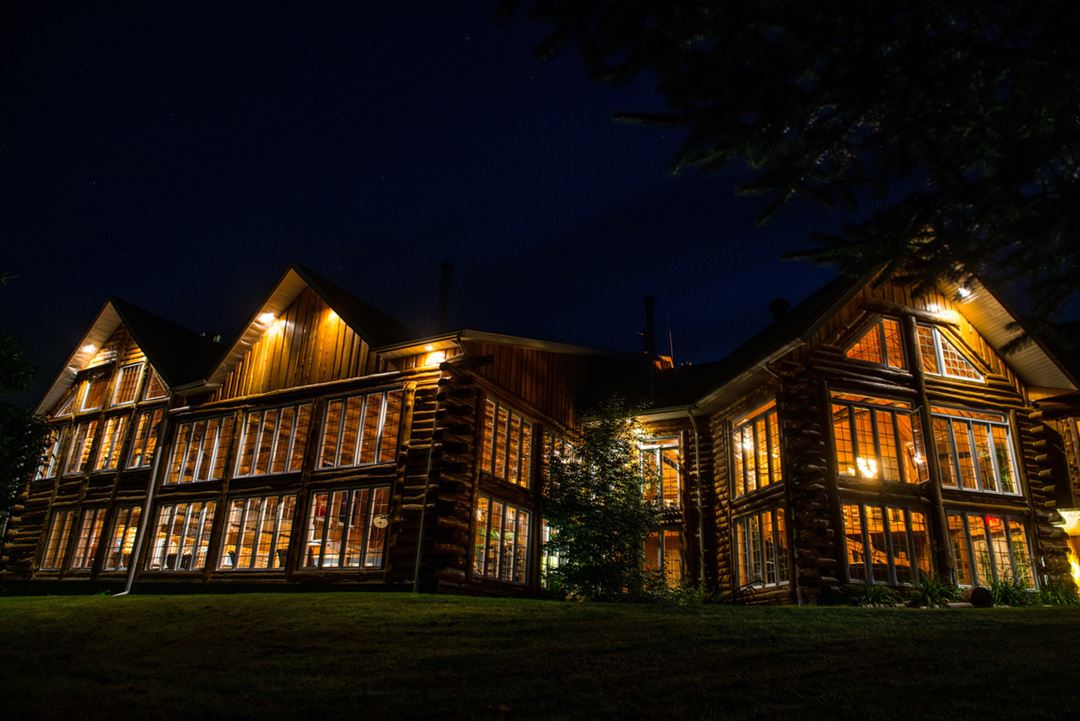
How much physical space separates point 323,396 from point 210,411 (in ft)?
15.6

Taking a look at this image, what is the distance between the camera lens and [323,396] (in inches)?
845

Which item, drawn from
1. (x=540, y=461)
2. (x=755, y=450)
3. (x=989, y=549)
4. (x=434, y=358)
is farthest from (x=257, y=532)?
(x=989, y=549)

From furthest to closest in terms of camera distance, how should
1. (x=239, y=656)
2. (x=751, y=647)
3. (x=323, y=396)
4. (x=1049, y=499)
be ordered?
(x=323, y=396)
(x=1049, y=499)
(x=239, y=656)
(x=751, y=647)

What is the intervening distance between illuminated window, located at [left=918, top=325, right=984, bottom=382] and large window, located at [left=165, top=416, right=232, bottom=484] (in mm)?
20297

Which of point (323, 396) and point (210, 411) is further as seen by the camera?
point (210, 411)

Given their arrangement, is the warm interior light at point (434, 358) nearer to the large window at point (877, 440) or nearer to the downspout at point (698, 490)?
the downspout at point (698, 490)

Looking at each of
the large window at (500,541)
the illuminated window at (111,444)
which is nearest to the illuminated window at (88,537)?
the illuminated window at (111,444)

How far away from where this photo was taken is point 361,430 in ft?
67.3

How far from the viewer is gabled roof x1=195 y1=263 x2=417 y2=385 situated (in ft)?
72.8

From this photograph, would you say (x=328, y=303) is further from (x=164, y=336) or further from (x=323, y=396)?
(x=164, y=336)

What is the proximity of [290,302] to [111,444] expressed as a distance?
914 centimetres

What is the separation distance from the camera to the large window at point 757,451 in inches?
789

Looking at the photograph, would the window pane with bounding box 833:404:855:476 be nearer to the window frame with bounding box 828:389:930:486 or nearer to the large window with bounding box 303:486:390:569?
the window frame with bounding box 828:389:930:486

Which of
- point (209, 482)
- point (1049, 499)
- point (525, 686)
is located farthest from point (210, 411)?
point (1049, 499)
